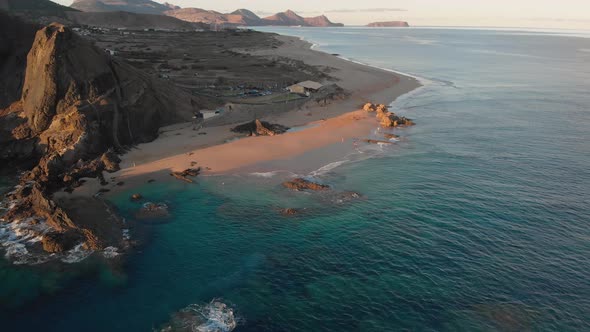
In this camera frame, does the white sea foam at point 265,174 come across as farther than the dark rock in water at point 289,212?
Yes

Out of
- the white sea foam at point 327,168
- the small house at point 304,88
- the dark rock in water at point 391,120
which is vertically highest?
the small house at point 304,88

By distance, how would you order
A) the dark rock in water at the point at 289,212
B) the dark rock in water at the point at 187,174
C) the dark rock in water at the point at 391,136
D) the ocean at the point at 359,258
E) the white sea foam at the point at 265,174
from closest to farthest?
1. the ocean at the point at 359,258
2. the dark rock in water at the point at 289,212
3. the dark rock in water at the point at 187,174
4. the white sea foam at the point at 265,174
5. the dark rock in water at the point at 391,136

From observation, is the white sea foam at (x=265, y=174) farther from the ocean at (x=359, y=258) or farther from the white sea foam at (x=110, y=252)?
the white sea foam at (x=110, y=252)

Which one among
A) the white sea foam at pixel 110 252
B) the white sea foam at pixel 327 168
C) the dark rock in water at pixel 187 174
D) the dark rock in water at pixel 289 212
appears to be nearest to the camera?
the white sea foam at pixel 110 252

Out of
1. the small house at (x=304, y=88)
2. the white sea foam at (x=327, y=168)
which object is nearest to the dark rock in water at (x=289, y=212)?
the white sea foam at (x=327, y=168)

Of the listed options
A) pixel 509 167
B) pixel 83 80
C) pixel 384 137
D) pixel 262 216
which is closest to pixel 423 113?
pixel 384 137

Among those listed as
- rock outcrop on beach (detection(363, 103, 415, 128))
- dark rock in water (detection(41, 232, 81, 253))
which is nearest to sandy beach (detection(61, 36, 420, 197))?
rock outcrop on beach (detection(363, 103, 415, 128))

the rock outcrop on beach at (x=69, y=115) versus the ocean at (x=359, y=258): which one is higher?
the rock outcrop on beach at (x=69, y=115)
